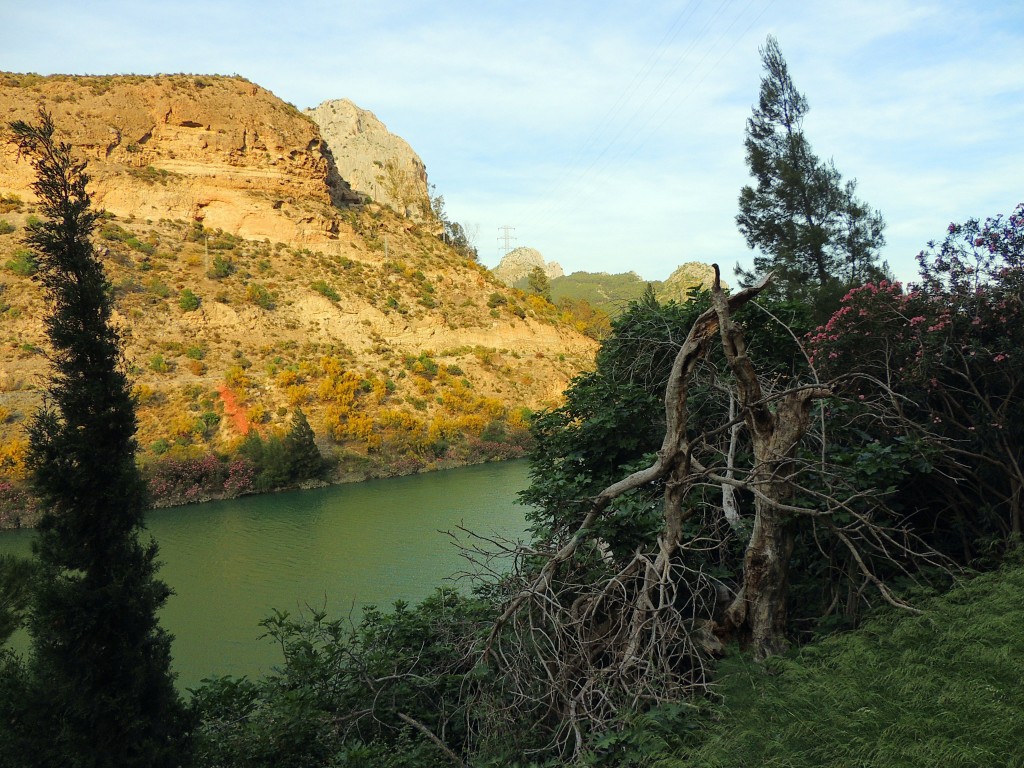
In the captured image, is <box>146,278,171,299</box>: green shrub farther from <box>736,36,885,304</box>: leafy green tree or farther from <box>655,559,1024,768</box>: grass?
<box>655,559,1024,768</box>: grass

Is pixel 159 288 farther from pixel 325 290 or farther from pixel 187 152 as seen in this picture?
pixel 187 152

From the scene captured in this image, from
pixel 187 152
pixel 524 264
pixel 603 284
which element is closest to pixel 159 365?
pixel 187 152

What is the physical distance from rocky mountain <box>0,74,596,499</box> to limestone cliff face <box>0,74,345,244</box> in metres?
0.10

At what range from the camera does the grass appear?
8.72 ft

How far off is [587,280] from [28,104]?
8521 centimetres

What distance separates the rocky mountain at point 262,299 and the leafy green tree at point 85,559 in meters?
22.0

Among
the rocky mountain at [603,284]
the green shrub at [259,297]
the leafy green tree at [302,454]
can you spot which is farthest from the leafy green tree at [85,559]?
the rocky mountain at [603,284]

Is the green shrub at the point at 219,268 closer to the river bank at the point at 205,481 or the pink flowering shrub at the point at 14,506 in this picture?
the river bank at the point at 205,481

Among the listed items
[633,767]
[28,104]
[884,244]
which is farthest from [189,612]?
[28,104]

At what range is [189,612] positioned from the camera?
11945 mm

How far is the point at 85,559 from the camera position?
14.4 feet

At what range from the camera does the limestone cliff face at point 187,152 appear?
38.6 m

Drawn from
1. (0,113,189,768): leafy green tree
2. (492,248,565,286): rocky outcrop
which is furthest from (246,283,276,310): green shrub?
(492,248,565,286): rocky outcrop

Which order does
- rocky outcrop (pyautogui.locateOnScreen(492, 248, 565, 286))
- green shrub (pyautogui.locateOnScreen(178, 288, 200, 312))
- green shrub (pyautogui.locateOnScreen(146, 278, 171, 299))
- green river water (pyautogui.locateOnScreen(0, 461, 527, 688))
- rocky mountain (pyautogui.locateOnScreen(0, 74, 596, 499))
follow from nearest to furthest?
green river water (pyautogui.locateOnScreen(0, 461, 527, 688)), rocky mountain (pyautogui.locateOnScreen(0, 74, 596, 499)), green shrub (pyautogui.locateOnScreen(178, 288, 200, 312)), green shrub (pyautogui.locateOnScreen(146, 278, 171, 299)), rocky outcrop (pyautogui.locateOnScreen(492, 248, 565, 286))
